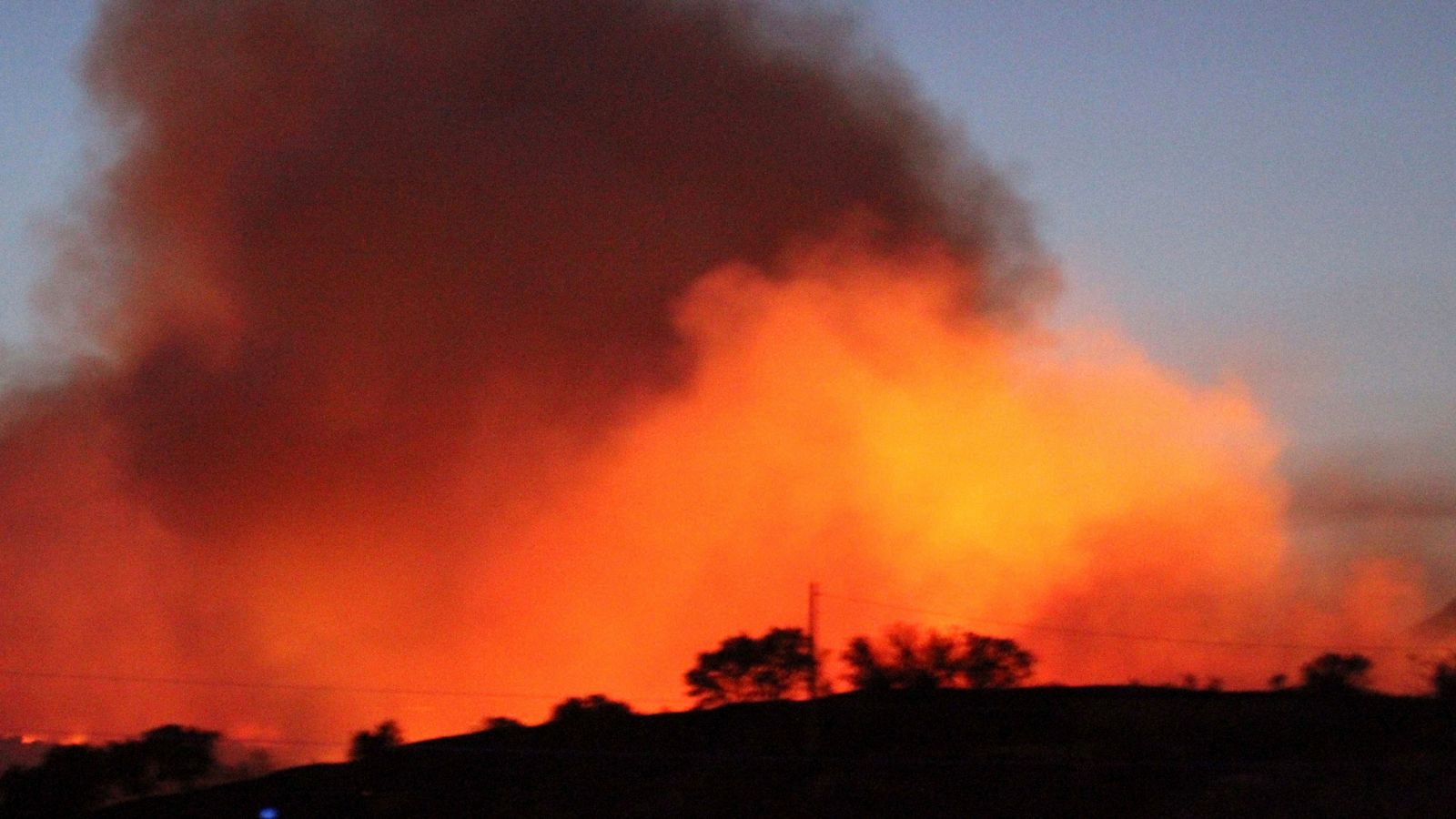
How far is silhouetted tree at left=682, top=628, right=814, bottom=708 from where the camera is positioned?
131ft

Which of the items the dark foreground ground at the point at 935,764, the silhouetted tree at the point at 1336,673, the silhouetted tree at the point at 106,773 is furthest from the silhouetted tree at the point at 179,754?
the silhouetted tree at the point at 1336,673

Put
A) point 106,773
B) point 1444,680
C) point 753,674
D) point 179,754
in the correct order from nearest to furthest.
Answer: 1. point 106,773
2. point 1444,680
3. point 179,754
4. point 753,674

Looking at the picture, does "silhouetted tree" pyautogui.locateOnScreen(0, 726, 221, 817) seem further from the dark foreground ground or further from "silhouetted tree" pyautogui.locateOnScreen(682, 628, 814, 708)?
"silhouetted tree" pyautogui.locateOnScreen(682, 628, 814, 708)

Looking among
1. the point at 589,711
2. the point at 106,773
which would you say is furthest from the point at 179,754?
the point at 589,711

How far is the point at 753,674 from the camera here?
4019cm

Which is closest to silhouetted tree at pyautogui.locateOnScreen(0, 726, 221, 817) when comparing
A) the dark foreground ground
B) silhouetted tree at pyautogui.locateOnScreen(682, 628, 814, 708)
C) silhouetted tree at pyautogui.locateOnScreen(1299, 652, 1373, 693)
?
the dark foreground ground

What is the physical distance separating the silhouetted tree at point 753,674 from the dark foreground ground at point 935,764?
16.7 feet

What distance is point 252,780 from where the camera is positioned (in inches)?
1213

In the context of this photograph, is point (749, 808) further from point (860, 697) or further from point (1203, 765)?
point (860, 697)

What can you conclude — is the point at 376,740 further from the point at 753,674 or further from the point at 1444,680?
the point at 1444,680

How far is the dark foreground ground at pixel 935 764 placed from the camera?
2381 cm

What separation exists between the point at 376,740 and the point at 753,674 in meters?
9.82

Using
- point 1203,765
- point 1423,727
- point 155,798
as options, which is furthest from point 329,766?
point 1423,727

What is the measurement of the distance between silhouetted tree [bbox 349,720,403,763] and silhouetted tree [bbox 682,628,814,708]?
25.5ft
